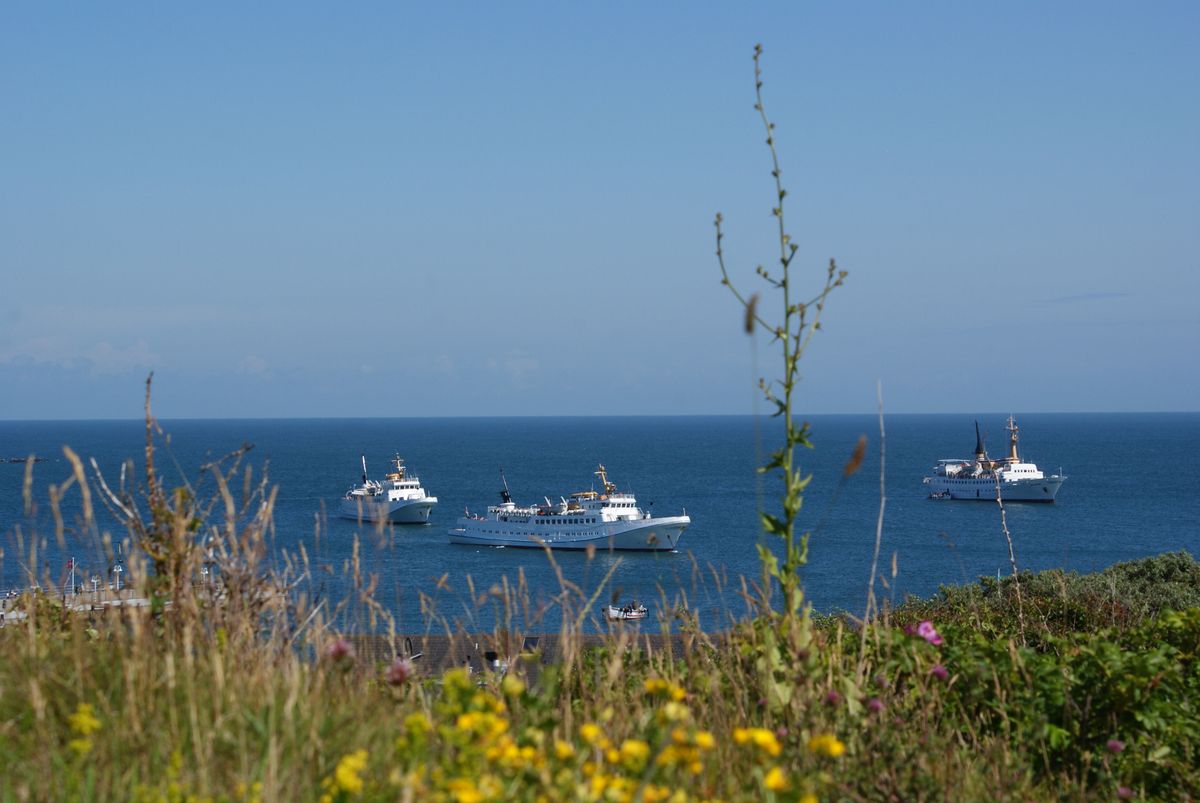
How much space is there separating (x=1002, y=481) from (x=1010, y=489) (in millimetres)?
3770

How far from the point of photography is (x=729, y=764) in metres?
Result: 2.86

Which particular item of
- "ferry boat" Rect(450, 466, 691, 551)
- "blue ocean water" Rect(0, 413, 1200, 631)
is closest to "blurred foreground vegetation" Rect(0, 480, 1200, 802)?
"blue ocean water" Rect(0, 413, 1200, 631)

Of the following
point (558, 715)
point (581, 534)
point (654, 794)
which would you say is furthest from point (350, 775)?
point (581, 534)

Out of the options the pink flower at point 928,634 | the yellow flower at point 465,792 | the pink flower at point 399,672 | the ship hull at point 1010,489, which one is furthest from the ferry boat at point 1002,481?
the yellow flower at point 465,792

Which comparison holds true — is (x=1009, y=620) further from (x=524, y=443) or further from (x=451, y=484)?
(x=524, y=443)

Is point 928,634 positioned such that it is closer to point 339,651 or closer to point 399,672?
point 399,672

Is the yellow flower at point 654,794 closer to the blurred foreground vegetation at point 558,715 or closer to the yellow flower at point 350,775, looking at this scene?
the blurred foreground vegetation at point 558,715

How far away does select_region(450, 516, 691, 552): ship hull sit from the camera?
5484cm

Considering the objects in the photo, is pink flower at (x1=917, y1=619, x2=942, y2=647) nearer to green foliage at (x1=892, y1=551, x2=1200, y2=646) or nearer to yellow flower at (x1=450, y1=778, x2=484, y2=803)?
green foliage at (x1=892, y1=551, x2=1200, y2=646)

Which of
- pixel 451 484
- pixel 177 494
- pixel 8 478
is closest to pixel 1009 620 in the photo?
pixel 177 494

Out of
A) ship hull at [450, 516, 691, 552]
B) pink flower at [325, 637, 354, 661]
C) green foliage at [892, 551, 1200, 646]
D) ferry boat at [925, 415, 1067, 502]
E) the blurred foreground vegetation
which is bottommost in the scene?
ship hull at [450, 516, 691, 552]

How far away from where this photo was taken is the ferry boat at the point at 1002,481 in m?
80.1

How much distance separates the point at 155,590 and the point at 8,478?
124 m

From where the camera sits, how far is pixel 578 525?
5850 centimetres
